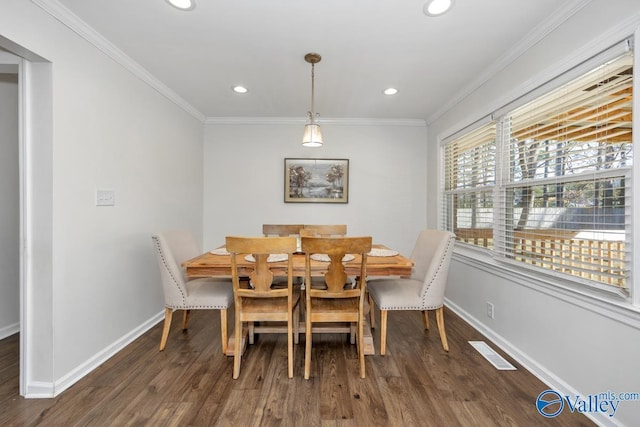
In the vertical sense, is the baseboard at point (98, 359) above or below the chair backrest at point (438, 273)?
below

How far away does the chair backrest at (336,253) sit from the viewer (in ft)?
5.96

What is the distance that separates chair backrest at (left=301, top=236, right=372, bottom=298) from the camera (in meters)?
1.82

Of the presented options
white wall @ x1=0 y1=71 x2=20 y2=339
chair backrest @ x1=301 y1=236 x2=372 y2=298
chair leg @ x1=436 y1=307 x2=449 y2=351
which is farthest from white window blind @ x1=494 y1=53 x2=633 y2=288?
white wall @ x1=0 y1=71 x2=20 y2=339

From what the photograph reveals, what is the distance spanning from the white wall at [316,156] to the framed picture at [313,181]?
83 mm

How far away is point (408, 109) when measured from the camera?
369 cm

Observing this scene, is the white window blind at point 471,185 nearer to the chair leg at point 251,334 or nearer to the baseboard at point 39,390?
the chair leg at point 251,334

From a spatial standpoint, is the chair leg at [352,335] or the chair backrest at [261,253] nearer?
the chair backrest at [261,253]

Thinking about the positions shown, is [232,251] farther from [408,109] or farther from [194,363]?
[408,109]

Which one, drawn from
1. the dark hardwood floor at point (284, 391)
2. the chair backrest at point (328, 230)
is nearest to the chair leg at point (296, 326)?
the dark hardwood floor at point (284, 391)

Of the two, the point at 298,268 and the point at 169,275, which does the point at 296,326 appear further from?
the point at 169,275

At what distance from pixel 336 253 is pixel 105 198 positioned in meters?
1.83

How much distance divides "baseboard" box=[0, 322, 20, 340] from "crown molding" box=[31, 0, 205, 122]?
2464mm

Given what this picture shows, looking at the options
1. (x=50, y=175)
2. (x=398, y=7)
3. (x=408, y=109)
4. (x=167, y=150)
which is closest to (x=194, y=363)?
(x=50, y=175)

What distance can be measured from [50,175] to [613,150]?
3.26 metres
